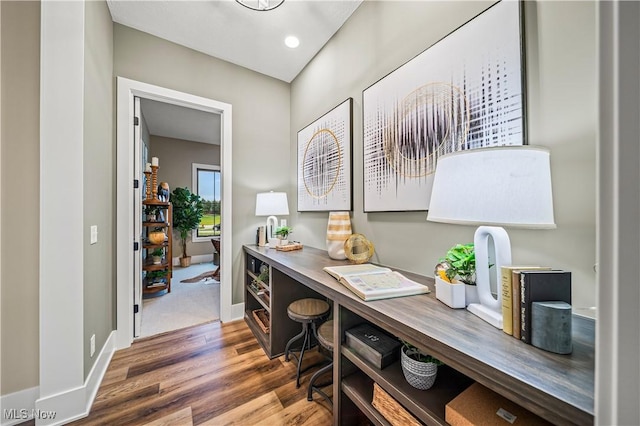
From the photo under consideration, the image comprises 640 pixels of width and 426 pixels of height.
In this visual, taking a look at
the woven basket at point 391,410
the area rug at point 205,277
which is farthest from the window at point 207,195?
the woven basket at point 391,410

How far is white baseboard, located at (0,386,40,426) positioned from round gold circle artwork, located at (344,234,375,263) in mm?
2050

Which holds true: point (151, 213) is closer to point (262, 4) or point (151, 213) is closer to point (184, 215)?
point (184, 215)

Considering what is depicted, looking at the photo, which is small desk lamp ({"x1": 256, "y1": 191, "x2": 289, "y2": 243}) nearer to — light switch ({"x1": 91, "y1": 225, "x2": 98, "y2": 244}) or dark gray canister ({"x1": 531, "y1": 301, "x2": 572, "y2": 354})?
light switch ({"x1": 91, "y1": 225, "x2": 98, "y2": 244})

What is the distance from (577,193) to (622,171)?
73cm

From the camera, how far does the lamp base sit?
78cm

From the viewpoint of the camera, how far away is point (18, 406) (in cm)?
135

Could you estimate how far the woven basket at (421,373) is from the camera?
917 millimetres

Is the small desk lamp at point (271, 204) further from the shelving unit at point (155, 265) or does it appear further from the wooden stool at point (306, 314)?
the shelving unit at point (155, 265)

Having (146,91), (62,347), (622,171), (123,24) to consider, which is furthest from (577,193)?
(123,24)

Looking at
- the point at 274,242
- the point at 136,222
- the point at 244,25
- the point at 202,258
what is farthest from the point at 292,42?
the point at 202,258

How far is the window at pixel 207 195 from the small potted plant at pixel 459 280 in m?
5.87

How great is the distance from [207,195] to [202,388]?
204 inches

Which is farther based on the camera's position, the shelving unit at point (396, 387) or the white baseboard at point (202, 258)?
the white baseboard at point (202, 258)

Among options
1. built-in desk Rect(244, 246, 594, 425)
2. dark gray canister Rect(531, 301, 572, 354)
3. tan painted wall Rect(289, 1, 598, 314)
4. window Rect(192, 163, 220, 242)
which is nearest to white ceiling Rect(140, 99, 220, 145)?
window Rect(192, 163, 220, 242)
